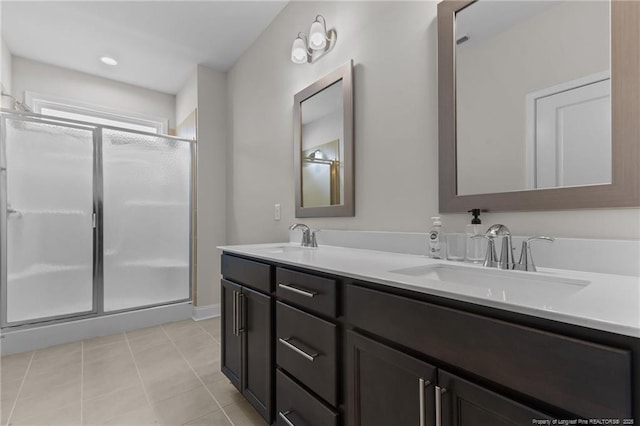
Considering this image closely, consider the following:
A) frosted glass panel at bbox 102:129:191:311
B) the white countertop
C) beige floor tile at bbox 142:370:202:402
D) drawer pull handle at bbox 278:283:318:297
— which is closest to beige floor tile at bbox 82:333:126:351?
frosted glass panel at bbox 102:129:191:311

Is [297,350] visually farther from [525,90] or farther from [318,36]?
[318,36]

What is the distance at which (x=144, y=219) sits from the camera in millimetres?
2932

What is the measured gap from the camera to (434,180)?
1.32m

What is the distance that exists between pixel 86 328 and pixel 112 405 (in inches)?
51.5

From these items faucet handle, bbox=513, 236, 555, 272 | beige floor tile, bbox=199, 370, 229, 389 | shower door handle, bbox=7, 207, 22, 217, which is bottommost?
beige floor tile, bbox=199, 370, 229, 389

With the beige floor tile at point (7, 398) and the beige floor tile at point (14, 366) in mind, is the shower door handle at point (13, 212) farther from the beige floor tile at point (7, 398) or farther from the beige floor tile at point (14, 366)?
the beige floor tile at point (7, 398)

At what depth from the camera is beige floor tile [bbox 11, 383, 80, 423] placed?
1.54 m

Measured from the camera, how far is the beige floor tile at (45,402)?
154 centimetres

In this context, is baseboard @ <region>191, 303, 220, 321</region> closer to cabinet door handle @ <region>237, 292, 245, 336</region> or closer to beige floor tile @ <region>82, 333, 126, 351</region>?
beige floor tile @ <region>82, 333, 126, 351</region>

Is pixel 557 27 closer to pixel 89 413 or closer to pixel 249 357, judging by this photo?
pixel 249 357

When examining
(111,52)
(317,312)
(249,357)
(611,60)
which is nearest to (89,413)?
(249,357)

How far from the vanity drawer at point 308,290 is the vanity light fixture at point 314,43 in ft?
4.66

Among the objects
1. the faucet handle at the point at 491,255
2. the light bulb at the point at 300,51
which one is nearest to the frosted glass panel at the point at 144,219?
the light bulb at the point at 300,51

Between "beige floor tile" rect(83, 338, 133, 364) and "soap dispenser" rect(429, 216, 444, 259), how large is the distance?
2262 mm
